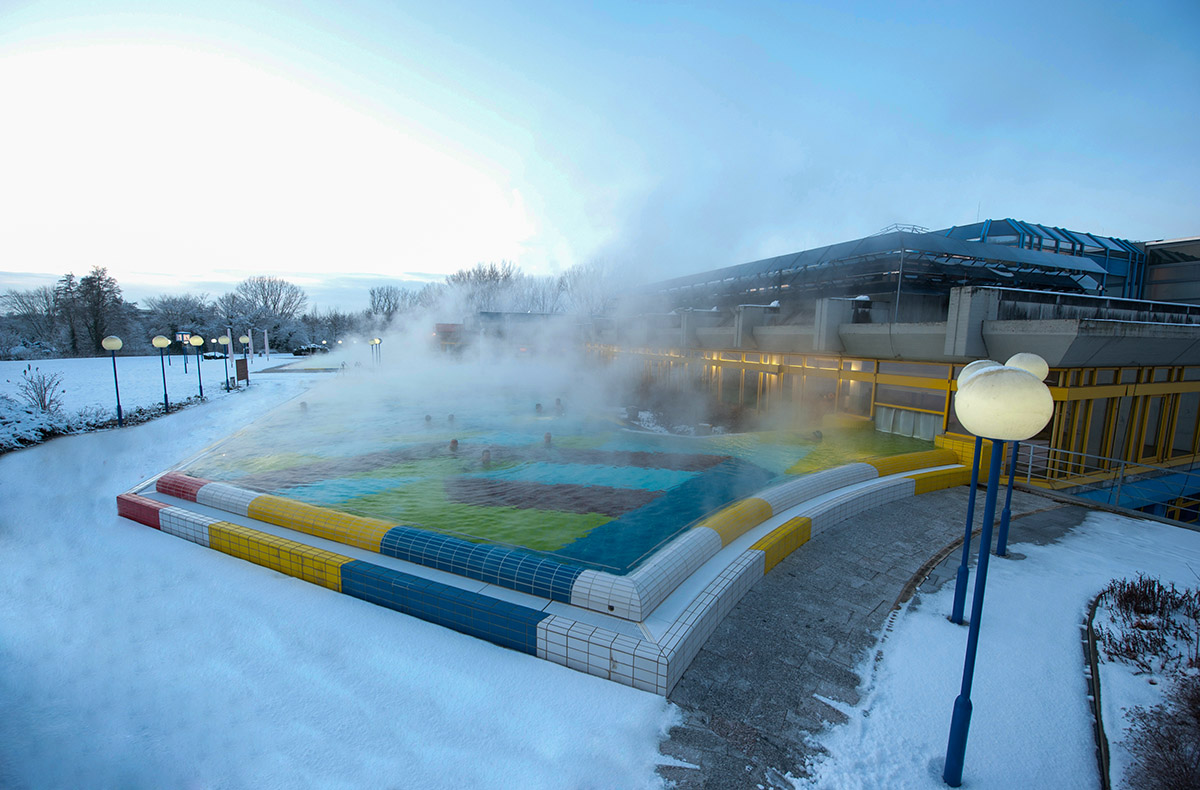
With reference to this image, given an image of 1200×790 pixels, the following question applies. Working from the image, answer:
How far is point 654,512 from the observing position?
614 centimetres

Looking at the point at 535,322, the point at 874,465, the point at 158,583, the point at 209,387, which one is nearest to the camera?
the point at 158,583

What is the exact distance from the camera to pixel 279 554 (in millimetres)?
4797

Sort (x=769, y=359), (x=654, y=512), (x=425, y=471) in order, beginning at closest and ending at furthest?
Result: (x=654, y=512) < (x=425, y=471) < (x=769, y=359)

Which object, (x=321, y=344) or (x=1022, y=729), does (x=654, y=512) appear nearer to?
(x=1022, y=729)

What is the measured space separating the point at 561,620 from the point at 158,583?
3864mm

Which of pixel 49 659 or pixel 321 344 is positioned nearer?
pixel 49 659

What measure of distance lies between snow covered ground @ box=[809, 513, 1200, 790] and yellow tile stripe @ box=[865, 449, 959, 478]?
263 cm

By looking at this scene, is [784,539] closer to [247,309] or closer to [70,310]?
[70,310]

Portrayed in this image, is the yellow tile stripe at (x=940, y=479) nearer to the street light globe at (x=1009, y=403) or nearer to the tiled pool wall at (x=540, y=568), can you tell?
the tiled pool wall at (x=540, y=568)

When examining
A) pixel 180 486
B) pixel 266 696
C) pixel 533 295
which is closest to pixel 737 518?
pixel 266 696

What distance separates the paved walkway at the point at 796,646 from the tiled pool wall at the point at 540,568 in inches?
7.6

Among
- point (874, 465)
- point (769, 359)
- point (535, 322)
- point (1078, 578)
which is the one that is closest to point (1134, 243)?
point (769, 359)

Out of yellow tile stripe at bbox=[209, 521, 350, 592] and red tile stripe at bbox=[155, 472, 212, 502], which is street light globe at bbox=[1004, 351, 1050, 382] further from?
red tile stripe at bbox=[155, 472, 212, 502]

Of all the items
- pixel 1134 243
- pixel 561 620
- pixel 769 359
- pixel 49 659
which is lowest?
pixel 49 659
